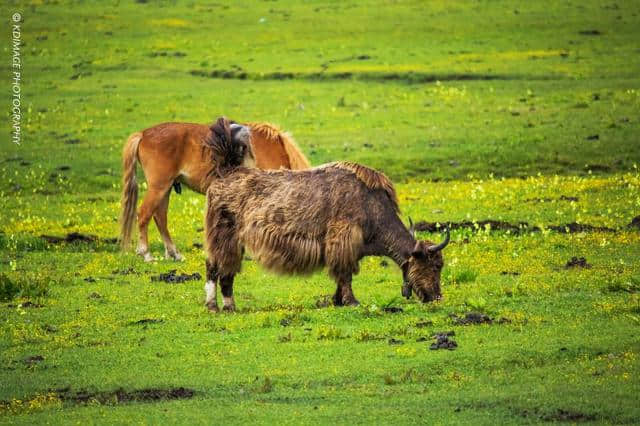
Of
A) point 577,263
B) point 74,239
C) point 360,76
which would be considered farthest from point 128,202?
point 360,76

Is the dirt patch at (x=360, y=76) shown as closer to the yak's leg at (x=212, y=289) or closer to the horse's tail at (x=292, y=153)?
the horse's tail at (x=292, y=153)

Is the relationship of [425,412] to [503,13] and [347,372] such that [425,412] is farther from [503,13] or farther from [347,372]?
[503,13]

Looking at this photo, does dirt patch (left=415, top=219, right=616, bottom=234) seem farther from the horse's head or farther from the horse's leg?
the horse's head

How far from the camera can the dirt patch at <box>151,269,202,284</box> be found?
18609 mm

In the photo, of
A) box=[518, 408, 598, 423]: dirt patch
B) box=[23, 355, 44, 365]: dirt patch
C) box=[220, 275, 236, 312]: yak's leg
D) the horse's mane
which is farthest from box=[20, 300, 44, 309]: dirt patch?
box=[518, 408, 598, 423]: dirt patch

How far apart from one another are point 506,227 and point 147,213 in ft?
22.5

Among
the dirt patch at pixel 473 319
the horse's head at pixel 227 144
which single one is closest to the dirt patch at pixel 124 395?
the dirt patch at pixel 473 319

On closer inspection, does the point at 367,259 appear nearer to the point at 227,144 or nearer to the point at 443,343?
the point at 227,144

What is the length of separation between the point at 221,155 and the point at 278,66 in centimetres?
2958

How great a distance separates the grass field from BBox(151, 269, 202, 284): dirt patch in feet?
1.15

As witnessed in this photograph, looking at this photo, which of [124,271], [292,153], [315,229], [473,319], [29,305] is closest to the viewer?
[473,319]

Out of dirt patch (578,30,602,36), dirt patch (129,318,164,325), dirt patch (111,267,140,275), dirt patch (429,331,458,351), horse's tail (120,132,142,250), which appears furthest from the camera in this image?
dirt patch (578,30,602,36)

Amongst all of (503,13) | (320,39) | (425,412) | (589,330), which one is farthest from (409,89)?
(425,412)

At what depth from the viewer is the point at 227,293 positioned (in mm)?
15977
